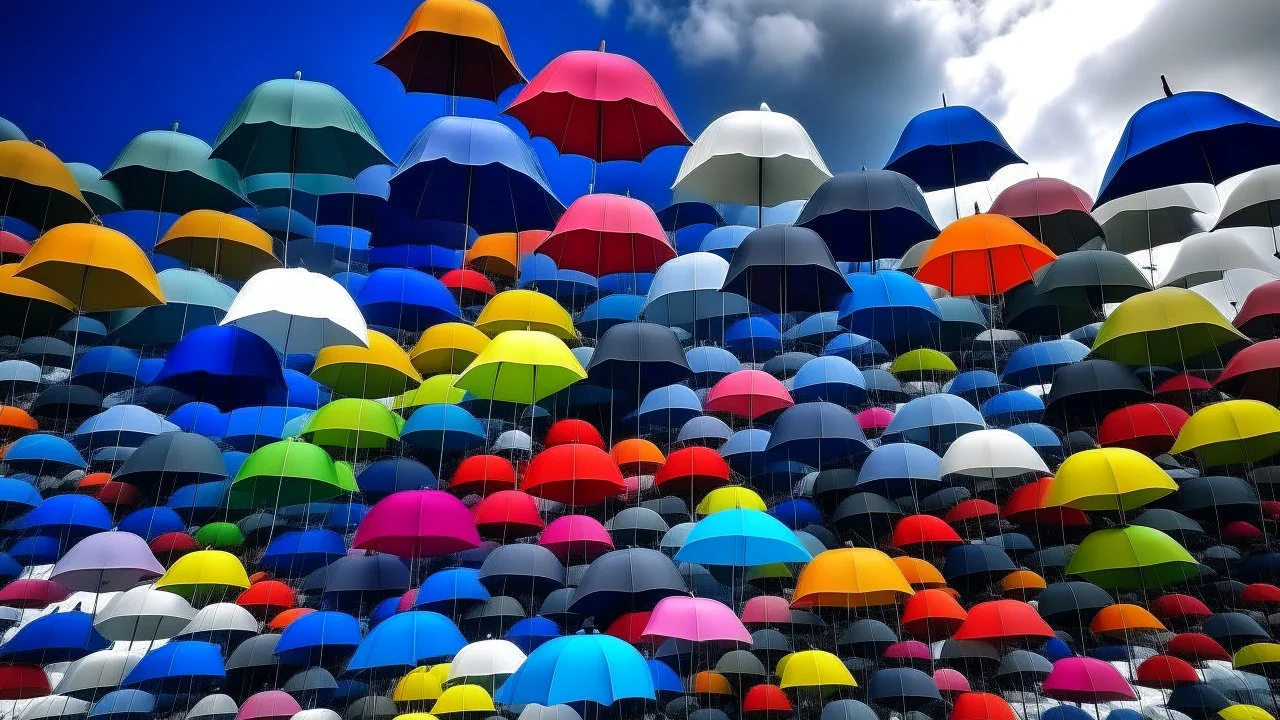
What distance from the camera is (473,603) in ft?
38.5

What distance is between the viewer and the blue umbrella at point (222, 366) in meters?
9.24

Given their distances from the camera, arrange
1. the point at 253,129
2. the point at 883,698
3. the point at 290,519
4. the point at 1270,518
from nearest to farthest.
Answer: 1. the point at 253,129
2. the point at 883,698
3. the point at 1270,518
4. the point at 290,519

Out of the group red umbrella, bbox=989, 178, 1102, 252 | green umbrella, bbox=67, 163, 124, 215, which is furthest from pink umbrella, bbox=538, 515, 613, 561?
green umbrella, bbox=67, 163, 124, 215

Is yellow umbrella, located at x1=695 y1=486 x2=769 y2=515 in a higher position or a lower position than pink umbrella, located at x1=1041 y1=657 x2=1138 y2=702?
higher

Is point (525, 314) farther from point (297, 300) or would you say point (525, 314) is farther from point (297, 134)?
point (297, 300)

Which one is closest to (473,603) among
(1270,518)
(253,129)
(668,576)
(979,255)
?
(668,576)

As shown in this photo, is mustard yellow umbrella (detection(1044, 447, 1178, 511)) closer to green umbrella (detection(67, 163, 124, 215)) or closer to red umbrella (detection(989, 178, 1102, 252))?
red umbrella (detection(989, 178, 1102, 252))

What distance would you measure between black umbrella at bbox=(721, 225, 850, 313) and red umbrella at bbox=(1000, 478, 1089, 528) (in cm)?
296

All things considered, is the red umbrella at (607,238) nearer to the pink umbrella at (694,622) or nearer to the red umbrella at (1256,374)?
the pink umbrella at (694,622)

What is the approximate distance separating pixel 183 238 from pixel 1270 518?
13965 millimetres

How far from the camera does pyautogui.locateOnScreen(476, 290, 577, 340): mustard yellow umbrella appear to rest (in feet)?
35.2

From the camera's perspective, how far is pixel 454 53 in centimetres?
957

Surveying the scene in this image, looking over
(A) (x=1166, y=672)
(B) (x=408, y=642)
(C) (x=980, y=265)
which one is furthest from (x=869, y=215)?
(A) (x=1166, y=672)

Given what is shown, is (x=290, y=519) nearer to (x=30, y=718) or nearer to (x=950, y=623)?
(x=30, y=718)
